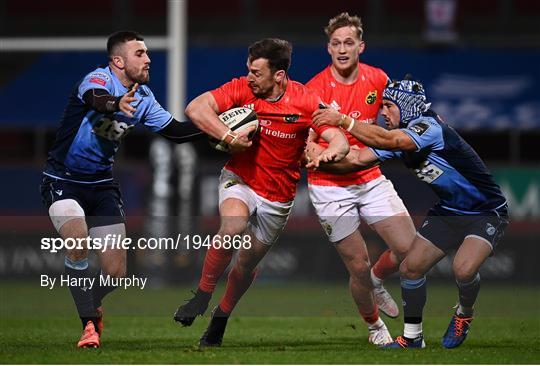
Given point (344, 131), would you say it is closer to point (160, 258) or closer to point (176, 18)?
point (160, 258)

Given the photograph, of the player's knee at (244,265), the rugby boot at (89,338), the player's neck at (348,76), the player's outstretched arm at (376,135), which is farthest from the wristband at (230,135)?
the rugby boot at (89,338)

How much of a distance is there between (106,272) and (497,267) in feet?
27.4

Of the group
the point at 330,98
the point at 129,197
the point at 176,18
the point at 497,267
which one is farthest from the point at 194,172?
the point at 330,98

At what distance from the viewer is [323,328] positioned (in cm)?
1117

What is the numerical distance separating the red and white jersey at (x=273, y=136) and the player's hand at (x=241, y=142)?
0.36 metres

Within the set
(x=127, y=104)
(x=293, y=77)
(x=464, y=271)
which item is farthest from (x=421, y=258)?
(x=293, y=77)

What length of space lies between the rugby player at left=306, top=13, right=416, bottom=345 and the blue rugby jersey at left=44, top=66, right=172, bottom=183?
154cm

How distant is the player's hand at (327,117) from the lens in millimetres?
9133

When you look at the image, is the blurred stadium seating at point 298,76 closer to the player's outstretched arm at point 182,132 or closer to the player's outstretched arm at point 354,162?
the player's outstretched arm at point 354,162

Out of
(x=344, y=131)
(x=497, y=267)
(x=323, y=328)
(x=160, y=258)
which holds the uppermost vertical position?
(x=344, y=131)

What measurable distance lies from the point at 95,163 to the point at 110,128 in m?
0.29

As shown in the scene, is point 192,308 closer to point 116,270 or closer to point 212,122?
point 116,270

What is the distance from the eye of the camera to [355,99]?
991 cm

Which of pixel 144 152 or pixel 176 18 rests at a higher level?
pixel 176 18
